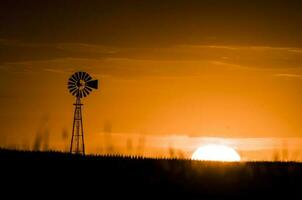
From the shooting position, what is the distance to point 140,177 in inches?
2410

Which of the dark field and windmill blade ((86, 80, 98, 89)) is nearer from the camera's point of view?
the dark field

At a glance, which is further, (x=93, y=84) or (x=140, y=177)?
(x=93, y=84)

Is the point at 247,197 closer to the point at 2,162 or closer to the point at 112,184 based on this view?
the point at 112,184

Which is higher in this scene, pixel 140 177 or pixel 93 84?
pixel 93 84

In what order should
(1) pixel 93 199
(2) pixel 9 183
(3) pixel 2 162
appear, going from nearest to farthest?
(1) pixel 93 199, (2) pixel 9 183, (3) pixel 2 162

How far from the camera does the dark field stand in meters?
57.4

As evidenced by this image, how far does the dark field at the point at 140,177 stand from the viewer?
188 feet

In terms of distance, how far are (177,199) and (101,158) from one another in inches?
408

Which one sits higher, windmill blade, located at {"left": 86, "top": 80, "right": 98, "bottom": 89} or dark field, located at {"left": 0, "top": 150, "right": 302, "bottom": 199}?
windmill blade, located at {"left": 86, "top": 80, "right": 98, "bottom": 89}

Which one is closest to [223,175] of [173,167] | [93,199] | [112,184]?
[173,167]

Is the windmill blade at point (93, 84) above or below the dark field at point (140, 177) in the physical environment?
above

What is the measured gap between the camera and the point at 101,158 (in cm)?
6431

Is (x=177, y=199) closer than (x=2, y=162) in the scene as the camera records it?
Yes

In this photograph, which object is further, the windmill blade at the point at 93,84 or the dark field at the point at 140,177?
the windmill blade at the point at 93,84
